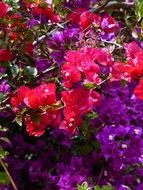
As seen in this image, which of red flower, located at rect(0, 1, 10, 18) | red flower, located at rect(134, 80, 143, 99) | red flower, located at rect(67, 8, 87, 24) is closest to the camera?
red flower, located at rect(134, 80, 143, 99)

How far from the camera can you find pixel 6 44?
1.53m

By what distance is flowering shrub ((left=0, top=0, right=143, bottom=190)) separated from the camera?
4.29 ft

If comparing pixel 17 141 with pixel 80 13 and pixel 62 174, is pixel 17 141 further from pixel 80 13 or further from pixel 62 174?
pixel 80 13

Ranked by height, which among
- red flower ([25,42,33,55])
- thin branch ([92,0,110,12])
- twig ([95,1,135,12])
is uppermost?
red flower ([25,42,33,55])

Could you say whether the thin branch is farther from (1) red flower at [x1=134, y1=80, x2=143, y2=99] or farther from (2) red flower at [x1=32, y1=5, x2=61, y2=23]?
(1) red flower at [x1=134, y1=80, x2=143, y2=99]

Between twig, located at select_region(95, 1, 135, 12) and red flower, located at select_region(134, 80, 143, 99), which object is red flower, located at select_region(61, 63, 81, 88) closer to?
red flower, located at select_region(134, 80, 143, 99)

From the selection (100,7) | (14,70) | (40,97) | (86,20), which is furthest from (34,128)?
(100,7)

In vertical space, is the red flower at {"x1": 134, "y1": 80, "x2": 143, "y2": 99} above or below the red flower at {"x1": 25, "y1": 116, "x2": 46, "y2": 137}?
above

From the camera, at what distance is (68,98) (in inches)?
51.3

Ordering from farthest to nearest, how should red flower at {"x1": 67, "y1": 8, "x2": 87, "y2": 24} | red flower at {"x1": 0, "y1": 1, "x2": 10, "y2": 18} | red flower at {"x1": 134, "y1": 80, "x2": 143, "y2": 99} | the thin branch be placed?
the thin branch, red flower at {"x1": 67, "y1": 8, "x2": 87, "y2": 24}, red flower at {"x1": 0, "y1": 1, "x2": 10, "y2": 18}, red flower at {"x1": 134, "y1": 80, "x2": 143, "y2": 99}

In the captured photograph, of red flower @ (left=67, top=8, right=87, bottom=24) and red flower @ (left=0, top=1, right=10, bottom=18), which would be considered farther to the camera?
red flower @ (left=67, top=8, right=87, bottom=24)

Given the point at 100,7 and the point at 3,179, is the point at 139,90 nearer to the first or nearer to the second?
the point at 3,179

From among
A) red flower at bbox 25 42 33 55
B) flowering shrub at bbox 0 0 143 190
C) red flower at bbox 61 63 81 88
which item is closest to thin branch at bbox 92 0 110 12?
flowering shrub at bbox 0 0 143 190

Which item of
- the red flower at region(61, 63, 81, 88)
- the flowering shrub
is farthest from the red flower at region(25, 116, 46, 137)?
the red flower at region(61, 63, 81, 88)
